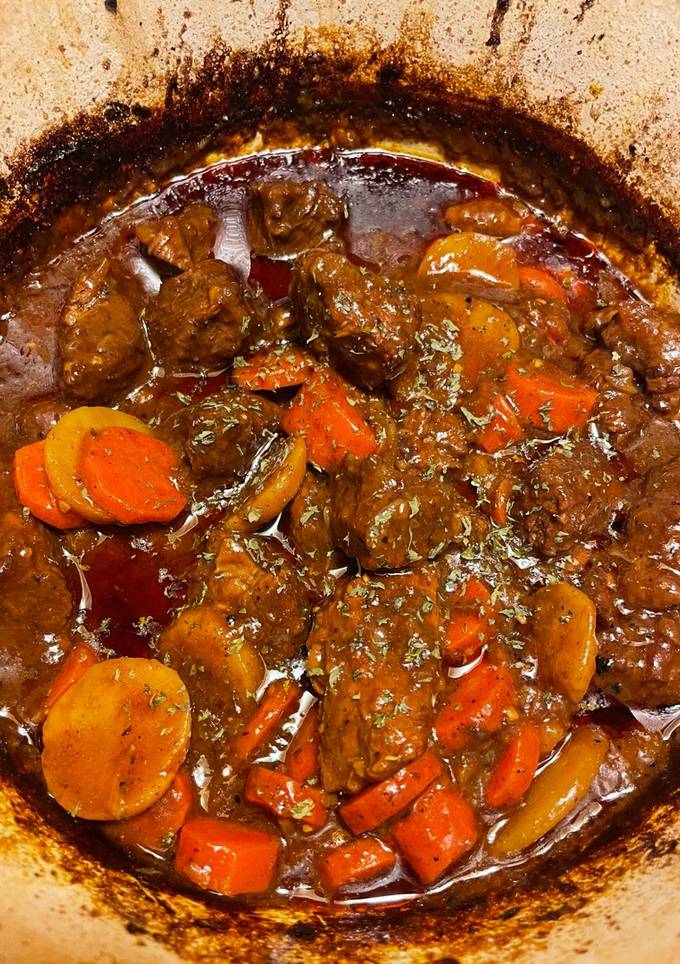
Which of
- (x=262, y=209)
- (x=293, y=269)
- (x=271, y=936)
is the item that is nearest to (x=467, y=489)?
(x=293, y=269)

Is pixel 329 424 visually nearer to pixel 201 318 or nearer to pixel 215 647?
pixel 201 318

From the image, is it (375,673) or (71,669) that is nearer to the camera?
(375,673)

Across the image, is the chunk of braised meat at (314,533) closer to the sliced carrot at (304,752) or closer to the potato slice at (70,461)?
the sliced carrot at (304,752)

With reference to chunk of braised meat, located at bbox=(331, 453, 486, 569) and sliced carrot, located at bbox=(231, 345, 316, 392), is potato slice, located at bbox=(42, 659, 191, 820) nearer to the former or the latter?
chunk of braised meat, located at bbox=(331, 453, 486, 569)

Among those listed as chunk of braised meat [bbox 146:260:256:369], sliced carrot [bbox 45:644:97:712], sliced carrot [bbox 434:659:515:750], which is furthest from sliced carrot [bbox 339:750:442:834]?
chunk of braised meat [bbox 146:260:256:369]

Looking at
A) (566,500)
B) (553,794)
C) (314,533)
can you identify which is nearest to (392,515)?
(314,533)

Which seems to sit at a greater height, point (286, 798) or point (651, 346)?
point (651, 346)
